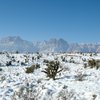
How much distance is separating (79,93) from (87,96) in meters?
0.66

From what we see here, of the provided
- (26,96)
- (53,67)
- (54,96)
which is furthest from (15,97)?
(53,67)

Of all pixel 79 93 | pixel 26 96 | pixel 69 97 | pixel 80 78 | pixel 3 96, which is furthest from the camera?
pixel 80 78

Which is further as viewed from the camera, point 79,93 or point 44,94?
point 79,93

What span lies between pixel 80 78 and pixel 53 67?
169 inches

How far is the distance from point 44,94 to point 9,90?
197 centimetres

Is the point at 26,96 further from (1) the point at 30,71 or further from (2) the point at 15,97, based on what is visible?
(1) the point at 30,71

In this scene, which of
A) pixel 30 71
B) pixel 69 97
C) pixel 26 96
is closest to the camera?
pixel 26 96

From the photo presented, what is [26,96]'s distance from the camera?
25.1 ft

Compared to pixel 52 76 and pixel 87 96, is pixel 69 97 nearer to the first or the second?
pixel 87 96

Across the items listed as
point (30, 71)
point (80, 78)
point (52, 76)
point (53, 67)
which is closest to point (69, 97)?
point (80, 78)

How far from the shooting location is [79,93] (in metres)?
10.4

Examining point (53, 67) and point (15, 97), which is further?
point (53, 67)

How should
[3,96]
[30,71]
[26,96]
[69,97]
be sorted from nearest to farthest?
[26,96] → [69,97] → [3,96] → [30,71]

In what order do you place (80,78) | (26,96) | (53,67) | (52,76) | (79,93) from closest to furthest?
(26,96) < (79,93) < (80,78) < (52,76) < (53,67)
